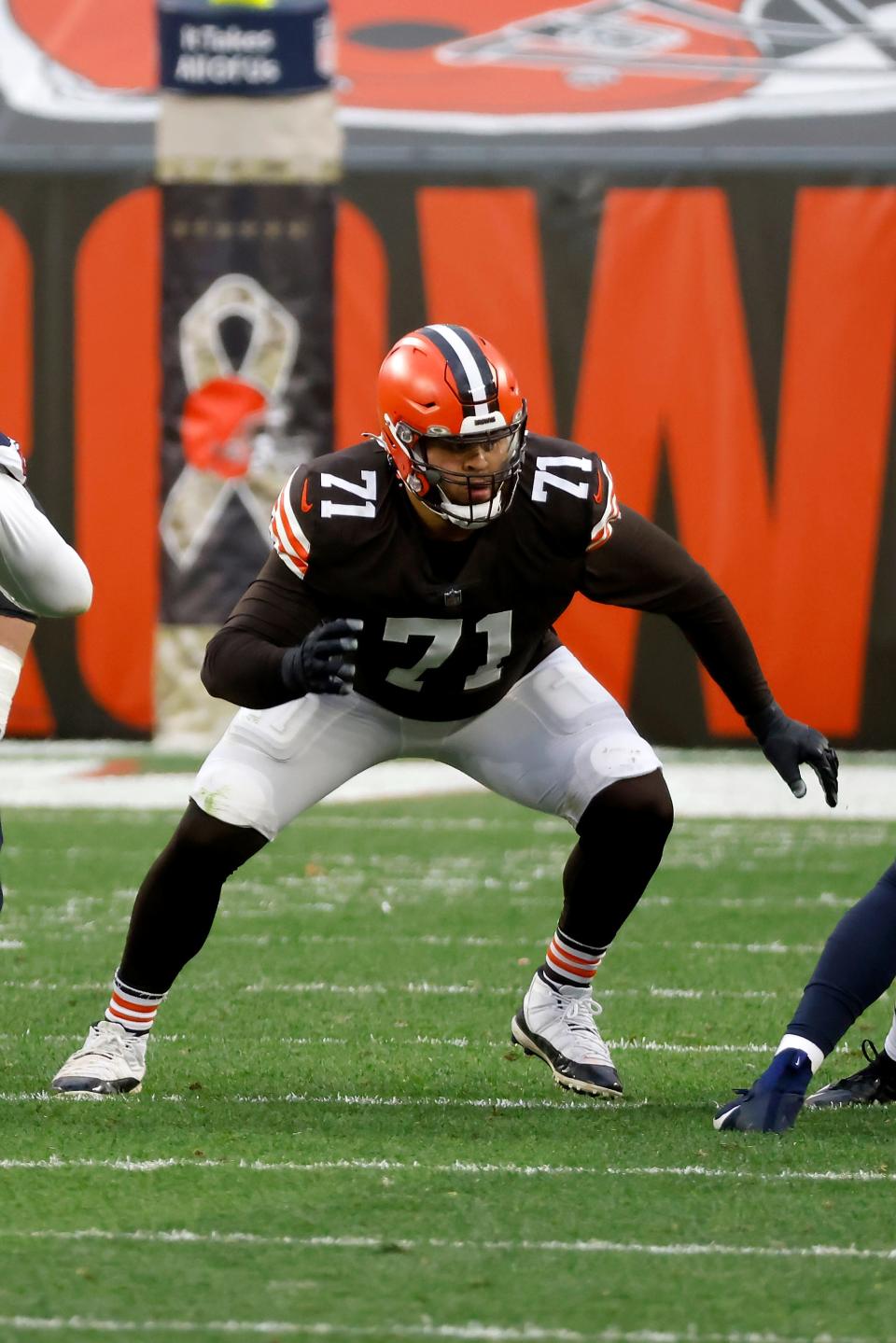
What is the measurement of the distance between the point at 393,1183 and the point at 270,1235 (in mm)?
355

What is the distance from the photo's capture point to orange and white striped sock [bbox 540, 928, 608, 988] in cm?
435

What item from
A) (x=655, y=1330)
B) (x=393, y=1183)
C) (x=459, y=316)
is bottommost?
(x=459, y=316)

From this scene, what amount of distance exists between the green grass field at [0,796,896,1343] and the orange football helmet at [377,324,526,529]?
1.12 metres

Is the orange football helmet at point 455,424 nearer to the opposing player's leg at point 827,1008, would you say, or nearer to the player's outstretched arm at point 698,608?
the player's outstretched arm at point 698,608

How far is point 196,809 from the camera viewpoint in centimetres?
404

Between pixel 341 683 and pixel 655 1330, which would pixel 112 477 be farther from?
pixel 655 1330

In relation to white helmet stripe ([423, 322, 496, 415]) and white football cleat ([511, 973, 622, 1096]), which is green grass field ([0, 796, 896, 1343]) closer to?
white football cleat ([511, 973, 622, 1096])

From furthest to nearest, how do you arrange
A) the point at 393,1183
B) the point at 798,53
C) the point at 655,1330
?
the point at 798,53 < the point at 393,1183 < the point at 655,1330

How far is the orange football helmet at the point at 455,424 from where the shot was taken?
3.94 meters

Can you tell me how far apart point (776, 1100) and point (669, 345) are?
731 centimetres

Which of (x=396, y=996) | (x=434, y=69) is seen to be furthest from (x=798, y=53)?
(x=396, y=996)

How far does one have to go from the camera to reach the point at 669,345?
10641 millimetres

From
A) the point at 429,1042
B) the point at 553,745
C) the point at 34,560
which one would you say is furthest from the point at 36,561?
→ the point at 429,1042

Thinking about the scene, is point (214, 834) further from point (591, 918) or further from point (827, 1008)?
point (827, 1008)
